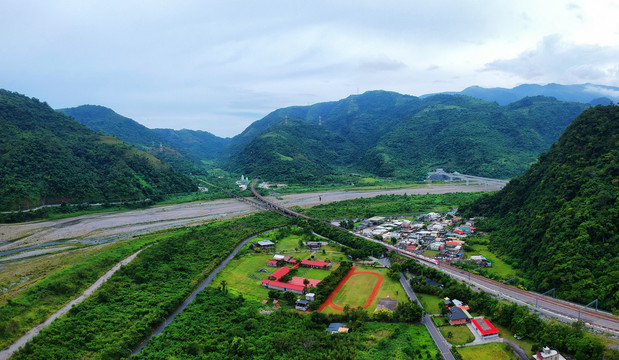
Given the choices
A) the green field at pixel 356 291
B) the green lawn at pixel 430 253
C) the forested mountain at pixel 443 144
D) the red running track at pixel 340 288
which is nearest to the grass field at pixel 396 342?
the red running track at pixel 340 288

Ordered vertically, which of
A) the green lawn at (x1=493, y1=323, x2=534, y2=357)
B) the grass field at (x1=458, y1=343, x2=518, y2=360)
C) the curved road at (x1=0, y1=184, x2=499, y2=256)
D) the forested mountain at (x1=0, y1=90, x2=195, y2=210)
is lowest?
the grass field at (x1=458, y1=343, x2=518, y2=360)

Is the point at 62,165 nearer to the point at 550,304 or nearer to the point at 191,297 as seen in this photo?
the point at 191,297

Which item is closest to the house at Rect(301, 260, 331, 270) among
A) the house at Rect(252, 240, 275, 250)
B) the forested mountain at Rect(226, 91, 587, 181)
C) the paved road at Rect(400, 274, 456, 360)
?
the house at Rect(252, 240, 275, 250)

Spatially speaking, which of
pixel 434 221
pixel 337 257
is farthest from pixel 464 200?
pixel 337 257

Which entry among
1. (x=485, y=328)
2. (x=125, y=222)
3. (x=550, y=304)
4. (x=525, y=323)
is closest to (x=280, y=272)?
(x=485, y=328)

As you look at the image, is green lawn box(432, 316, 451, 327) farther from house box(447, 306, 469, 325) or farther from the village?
house box(447, 306, 469, 325)

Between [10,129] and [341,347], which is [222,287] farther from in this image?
[10,129]
